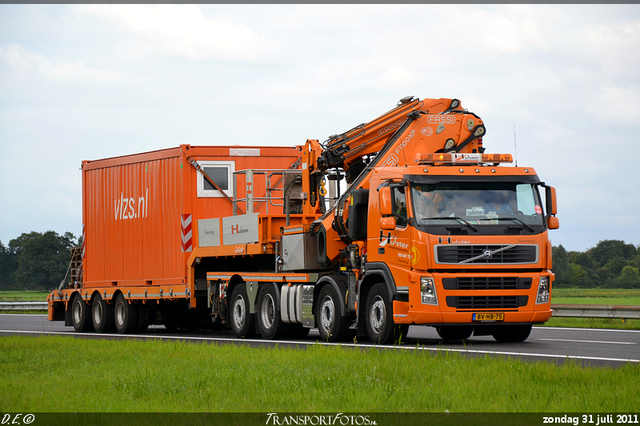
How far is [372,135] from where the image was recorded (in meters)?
18.0

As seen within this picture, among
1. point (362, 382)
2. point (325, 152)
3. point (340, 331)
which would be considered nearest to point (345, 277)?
point (340, 331)

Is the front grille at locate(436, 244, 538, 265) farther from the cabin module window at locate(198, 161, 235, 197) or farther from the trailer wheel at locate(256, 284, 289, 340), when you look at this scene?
the cabin module window at locate(198, 161, 235, 197)

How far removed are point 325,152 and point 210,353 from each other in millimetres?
6487

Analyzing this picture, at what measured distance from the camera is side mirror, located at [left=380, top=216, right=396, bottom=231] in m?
15.0

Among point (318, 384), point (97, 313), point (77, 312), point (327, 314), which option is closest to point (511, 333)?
point (327, 314)

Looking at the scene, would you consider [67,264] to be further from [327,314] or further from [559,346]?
[559,346]

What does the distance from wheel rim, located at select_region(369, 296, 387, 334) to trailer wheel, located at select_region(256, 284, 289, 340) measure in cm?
319

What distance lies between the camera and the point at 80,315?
25.7 meters

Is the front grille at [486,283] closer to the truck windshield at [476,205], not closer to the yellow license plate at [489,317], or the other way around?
the yellow license plate at [489,317]

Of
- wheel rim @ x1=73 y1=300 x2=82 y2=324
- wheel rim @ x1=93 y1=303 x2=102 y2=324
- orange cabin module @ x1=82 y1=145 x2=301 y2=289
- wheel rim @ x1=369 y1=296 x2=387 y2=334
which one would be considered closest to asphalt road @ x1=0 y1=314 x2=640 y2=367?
wheel rim @ x1=369 y1=296 x2=387 y2=334

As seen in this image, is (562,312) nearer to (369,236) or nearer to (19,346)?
(369,236)

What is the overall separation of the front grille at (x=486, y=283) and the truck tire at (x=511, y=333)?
58.2 inches

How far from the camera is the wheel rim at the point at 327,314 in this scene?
55.8ft

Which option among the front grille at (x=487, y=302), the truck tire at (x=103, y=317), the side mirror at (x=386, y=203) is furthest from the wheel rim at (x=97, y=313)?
the front grille at (x=487, y=302)
